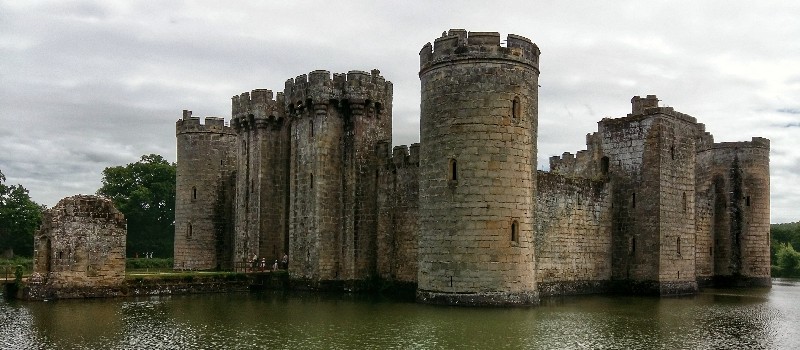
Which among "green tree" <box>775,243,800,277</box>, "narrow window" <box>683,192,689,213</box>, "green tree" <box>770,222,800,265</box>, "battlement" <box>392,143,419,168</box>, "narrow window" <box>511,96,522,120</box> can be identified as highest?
"narrow window" <box>511,96,522,120</box>

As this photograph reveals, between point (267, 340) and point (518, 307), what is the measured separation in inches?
369

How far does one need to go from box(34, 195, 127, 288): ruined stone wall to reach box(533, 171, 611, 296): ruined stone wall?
15531mm

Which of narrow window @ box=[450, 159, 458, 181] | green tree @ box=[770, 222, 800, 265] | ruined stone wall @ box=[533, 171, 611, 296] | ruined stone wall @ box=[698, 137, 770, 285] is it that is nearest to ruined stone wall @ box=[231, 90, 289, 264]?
ruined stone wall @ box=[533, 171, 611, 296]

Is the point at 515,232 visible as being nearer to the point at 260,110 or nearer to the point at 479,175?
the point at 479,175

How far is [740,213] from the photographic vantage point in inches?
1558

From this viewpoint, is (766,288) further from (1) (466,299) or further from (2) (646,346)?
(2) (646,346)

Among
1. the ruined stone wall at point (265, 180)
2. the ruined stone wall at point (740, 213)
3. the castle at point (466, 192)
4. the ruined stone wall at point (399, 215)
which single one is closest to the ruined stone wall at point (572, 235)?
the castle at point (466, 192)

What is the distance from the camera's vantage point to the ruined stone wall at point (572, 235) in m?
28.8

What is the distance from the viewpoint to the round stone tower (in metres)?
23.2

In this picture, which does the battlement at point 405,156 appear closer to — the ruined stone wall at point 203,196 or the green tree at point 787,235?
the ruined stone wall at point 203,196

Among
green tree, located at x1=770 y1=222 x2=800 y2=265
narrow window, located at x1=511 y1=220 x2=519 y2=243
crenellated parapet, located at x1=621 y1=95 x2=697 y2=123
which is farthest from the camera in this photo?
green tree, located at x1=770 y1=222 x2=800 y2=265

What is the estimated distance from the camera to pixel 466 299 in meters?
23.1

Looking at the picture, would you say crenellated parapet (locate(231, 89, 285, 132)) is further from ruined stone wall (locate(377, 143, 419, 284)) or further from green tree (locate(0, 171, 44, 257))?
green tree (locate(0, 171, 44, 257))

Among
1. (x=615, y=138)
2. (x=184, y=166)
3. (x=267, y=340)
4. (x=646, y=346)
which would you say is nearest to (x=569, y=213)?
(x=615, y=138)
